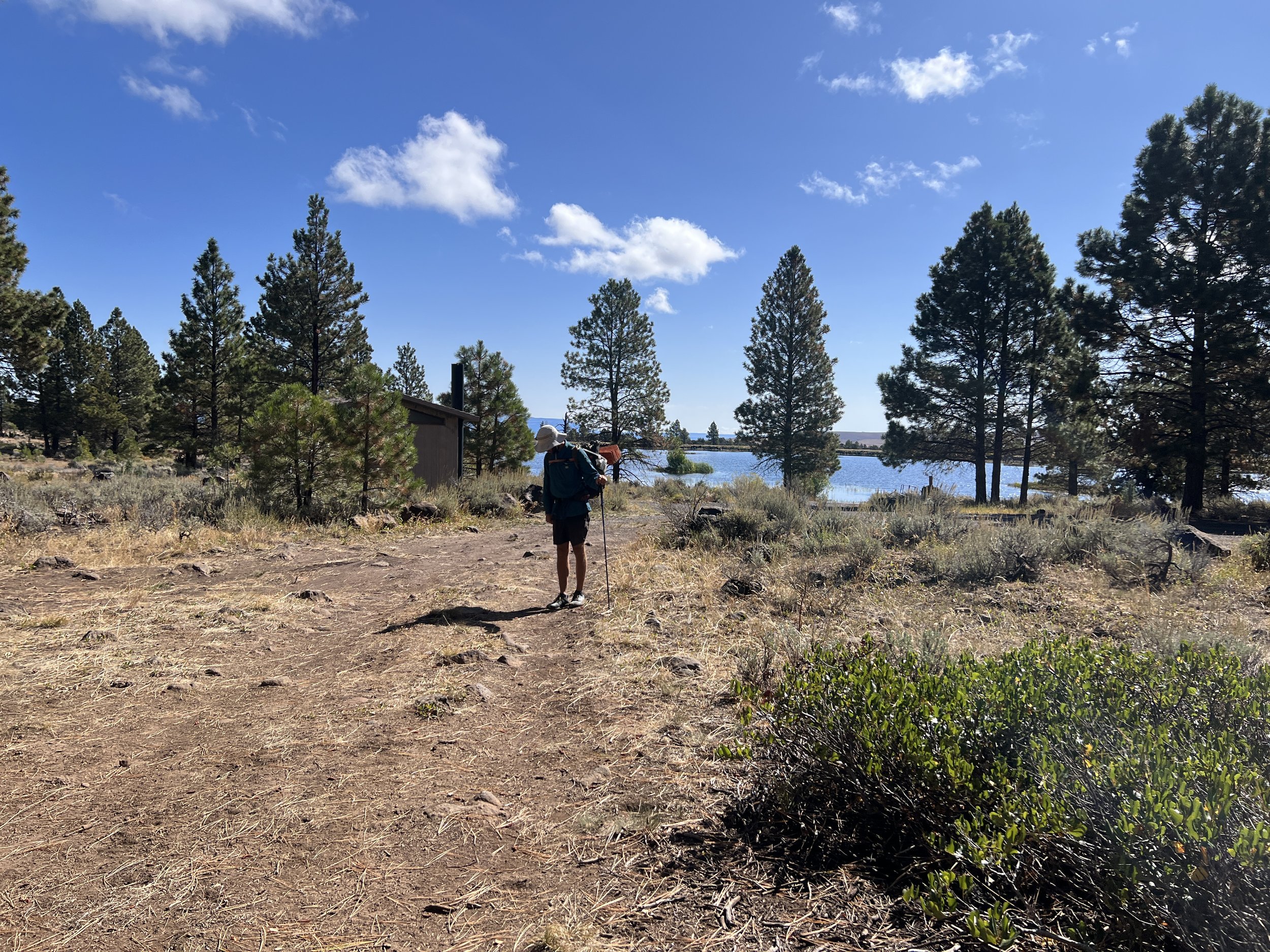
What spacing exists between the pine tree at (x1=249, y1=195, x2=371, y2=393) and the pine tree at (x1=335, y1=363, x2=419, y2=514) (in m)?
17.4

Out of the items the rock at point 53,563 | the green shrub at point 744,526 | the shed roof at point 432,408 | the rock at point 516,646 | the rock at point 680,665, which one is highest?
the shed roof at point 432,408

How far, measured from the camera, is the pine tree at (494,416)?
22.4m

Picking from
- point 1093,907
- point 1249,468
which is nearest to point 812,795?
point 1093,907

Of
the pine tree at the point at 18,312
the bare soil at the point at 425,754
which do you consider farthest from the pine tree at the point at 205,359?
the bare soil at the point at 425,754

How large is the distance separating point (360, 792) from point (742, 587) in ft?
14.0

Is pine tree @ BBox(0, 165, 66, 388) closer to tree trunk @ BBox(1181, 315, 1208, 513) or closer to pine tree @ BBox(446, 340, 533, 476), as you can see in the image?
pine tree @ BBox(446, 340, 533, 476)

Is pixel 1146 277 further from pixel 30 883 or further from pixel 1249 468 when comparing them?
pixel 30 883

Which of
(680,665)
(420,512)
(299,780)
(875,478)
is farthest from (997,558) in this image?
(875,478)

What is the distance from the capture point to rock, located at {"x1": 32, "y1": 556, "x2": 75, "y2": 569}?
685 cm

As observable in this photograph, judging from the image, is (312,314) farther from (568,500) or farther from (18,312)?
(568,500)

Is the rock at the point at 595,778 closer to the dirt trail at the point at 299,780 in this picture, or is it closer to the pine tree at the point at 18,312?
the dirt trail at the point at 299,780

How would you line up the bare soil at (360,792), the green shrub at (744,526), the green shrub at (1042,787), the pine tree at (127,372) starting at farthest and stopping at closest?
the pine tree at (127,372), the green shrub at (744,526), the bare soil at (360,792), the green shrub at (1042,787)

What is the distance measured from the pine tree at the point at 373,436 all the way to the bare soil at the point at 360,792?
6.45 meters

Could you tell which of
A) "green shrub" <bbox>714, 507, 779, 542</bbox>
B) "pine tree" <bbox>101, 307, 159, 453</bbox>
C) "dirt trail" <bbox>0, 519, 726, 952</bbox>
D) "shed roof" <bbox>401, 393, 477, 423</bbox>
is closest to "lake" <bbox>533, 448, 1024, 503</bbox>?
"green shrub" <bbox>714, 507, 779, 542</bbox>
